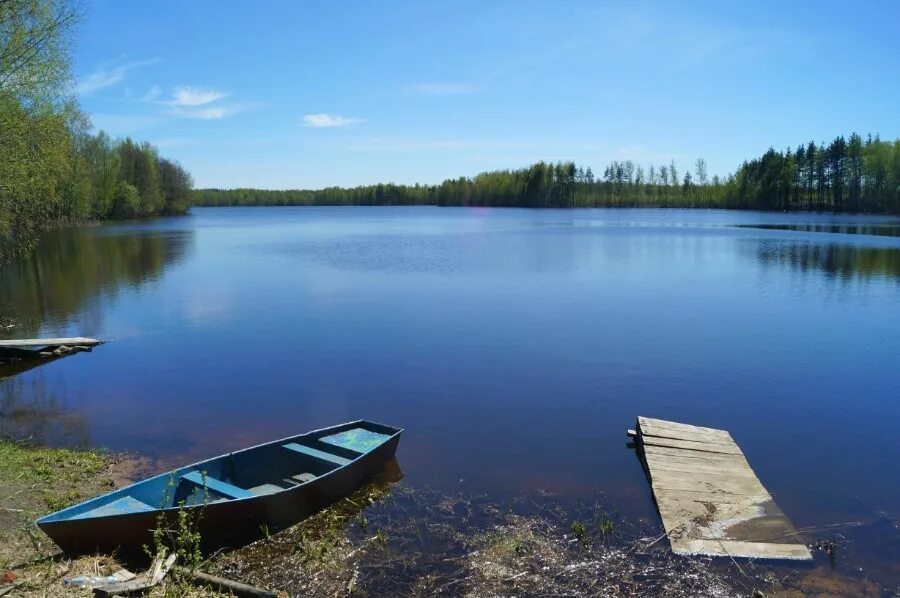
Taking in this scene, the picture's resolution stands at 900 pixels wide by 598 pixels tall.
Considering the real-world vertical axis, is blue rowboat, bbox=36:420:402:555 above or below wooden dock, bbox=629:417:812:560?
above

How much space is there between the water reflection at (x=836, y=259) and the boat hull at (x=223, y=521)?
113ft

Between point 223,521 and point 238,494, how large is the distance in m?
0.58

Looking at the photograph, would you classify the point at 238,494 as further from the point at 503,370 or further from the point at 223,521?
the point at 503,370

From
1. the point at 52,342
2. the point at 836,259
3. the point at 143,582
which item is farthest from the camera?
the point at 836,259

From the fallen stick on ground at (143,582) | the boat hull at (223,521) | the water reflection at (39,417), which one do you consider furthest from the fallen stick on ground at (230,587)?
the water reflection at (39,417)

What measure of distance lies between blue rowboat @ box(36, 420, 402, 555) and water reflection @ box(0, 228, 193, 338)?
1743 centimetres

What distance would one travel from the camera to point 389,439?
11.2 metres

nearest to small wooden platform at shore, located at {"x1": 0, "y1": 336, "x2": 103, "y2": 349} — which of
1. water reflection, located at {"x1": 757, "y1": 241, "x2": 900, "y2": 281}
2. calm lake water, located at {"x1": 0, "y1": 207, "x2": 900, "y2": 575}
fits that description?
calm lake water, located at {"x1": 0, "y1": 207, "x2": 900, "y2": 575}

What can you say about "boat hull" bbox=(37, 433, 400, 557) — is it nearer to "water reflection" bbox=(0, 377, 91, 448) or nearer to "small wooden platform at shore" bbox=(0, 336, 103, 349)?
"water reflection" bbox=(0, 377, 91, 448)

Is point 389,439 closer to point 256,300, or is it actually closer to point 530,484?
point 530,484

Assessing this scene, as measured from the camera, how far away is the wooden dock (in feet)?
29.7

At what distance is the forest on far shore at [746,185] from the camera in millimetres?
108250

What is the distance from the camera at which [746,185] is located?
129750 millimetres

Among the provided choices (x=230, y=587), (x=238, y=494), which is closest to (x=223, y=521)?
(x=238, y=494)
